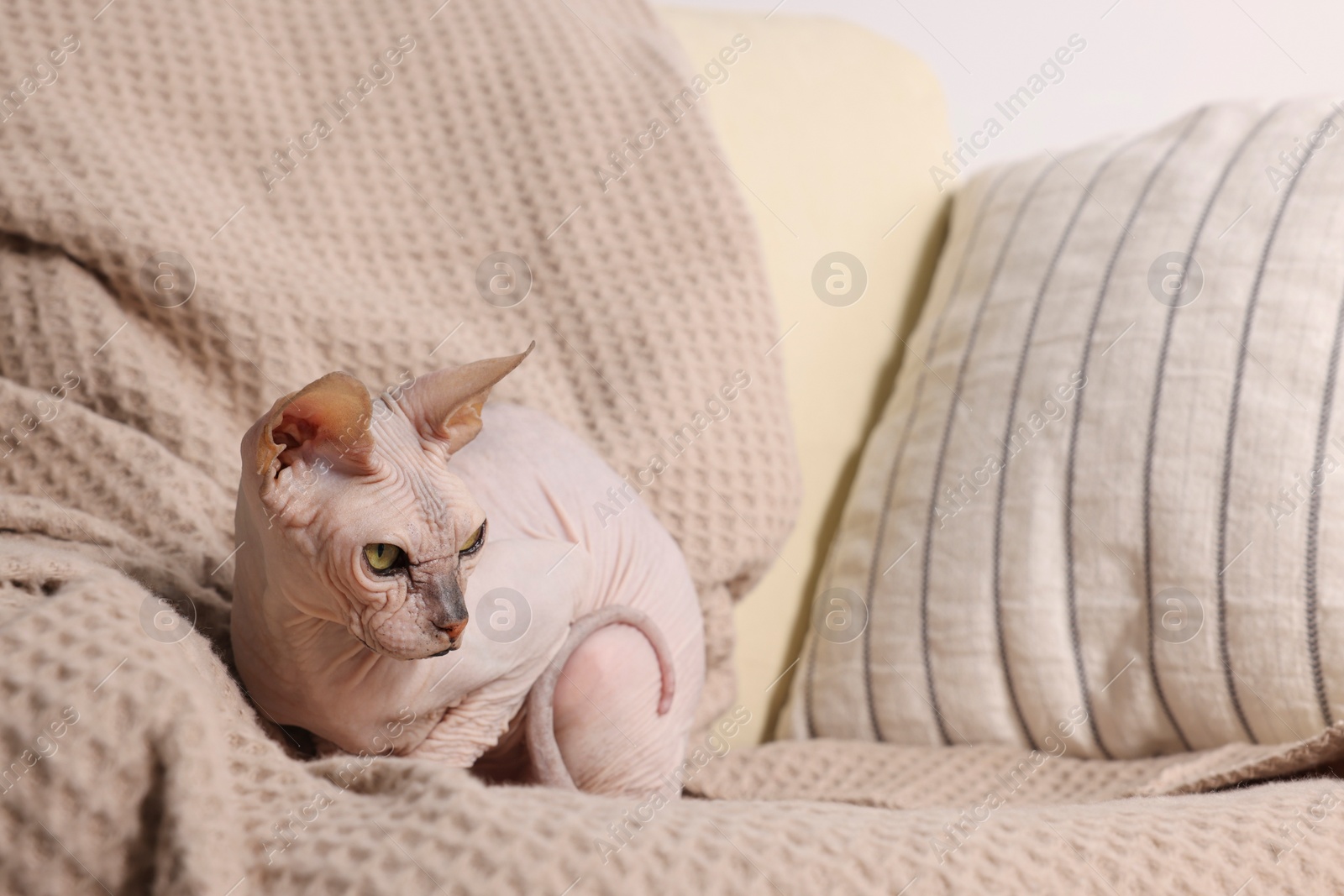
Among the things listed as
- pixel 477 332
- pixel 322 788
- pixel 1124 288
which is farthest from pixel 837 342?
pixel 322 788

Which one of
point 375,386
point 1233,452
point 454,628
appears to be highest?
point 1233,452

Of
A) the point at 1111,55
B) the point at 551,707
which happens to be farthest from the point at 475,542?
the point at 1111,55

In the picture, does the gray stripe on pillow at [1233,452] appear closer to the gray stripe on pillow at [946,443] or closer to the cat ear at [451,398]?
the gray stripe on pillow at [946,443]

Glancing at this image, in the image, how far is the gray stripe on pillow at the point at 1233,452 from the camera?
0.88 metres

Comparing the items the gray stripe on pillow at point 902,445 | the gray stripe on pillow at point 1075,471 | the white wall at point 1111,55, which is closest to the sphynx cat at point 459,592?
A: the gray stripe on pillow at point 902,445

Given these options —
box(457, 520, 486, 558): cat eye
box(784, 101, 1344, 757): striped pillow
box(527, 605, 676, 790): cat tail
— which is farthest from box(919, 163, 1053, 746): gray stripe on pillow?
box(457, 520, 486, 558): cat eye

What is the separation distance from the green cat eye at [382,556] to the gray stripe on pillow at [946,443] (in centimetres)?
63

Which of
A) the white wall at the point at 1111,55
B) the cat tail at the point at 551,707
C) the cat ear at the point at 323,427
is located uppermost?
the white wall at the point at 1111,55

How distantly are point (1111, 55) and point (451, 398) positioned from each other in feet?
4.11

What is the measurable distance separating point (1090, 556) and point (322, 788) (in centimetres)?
70

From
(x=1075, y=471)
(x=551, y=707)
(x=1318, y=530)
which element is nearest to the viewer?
(x=551, y=707)

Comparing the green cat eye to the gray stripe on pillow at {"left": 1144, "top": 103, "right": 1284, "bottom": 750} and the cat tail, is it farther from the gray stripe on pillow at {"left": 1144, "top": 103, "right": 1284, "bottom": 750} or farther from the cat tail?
the gray stripe on pillow at {"left": 1144, "top": 103, "right": 1284, "bottom": 750}

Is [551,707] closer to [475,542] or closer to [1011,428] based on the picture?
[475,542]

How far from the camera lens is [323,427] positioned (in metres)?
0.52
